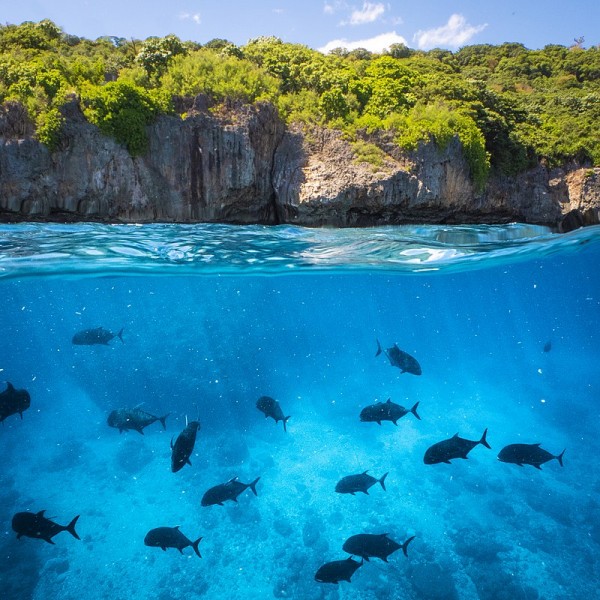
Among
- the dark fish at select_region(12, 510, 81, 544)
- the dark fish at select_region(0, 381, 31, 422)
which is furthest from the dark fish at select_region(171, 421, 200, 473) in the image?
the dark fish at select_region(0, 381, 31, 422)

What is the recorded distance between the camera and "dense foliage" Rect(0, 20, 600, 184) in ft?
36.4

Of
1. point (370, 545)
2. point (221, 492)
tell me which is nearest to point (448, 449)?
point (370, 545)

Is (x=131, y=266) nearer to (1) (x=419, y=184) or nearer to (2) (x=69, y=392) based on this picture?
(2) (x=69, y=392)

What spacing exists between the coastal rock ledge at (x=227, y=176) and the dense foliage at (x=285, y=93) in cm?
41

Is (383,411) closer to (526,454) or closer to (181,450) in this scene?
(526,454)

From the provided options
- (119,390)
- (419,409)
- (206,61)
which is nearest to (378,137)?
(206,61)

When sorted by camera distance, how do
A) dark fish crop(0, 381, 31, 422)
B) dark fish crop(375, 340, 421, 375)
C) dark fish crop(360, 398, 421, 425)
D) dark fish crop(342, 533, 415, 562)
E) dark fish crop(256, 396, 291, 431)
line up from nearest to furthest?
dark fish crop(342, 533, 415, 562) → dark fish crop(0, 381, 31, 422) → dark fish crop(360, 398, 421, 425) → dark fish crop(256, 396, 291, 431) → dark fish crop(375, 340, 421, 375)

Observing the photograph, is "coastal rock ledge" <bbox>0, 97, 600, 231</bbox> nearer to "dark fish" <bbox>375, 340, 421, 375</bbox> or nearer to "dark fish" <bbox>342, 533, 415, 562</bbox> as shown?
"dark fish" <bbox>375, 340, 421, 375</bbox>

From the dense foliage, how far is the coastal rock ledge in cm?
41

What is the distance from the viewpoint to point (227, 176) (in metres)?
12.2

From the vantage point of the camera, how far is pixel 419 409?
66.0 feet

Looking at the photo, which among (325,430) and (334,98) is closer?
(334,98)

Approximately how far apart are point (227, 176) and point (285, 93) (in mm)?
4225

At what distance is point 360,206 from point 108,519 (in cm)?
1213
